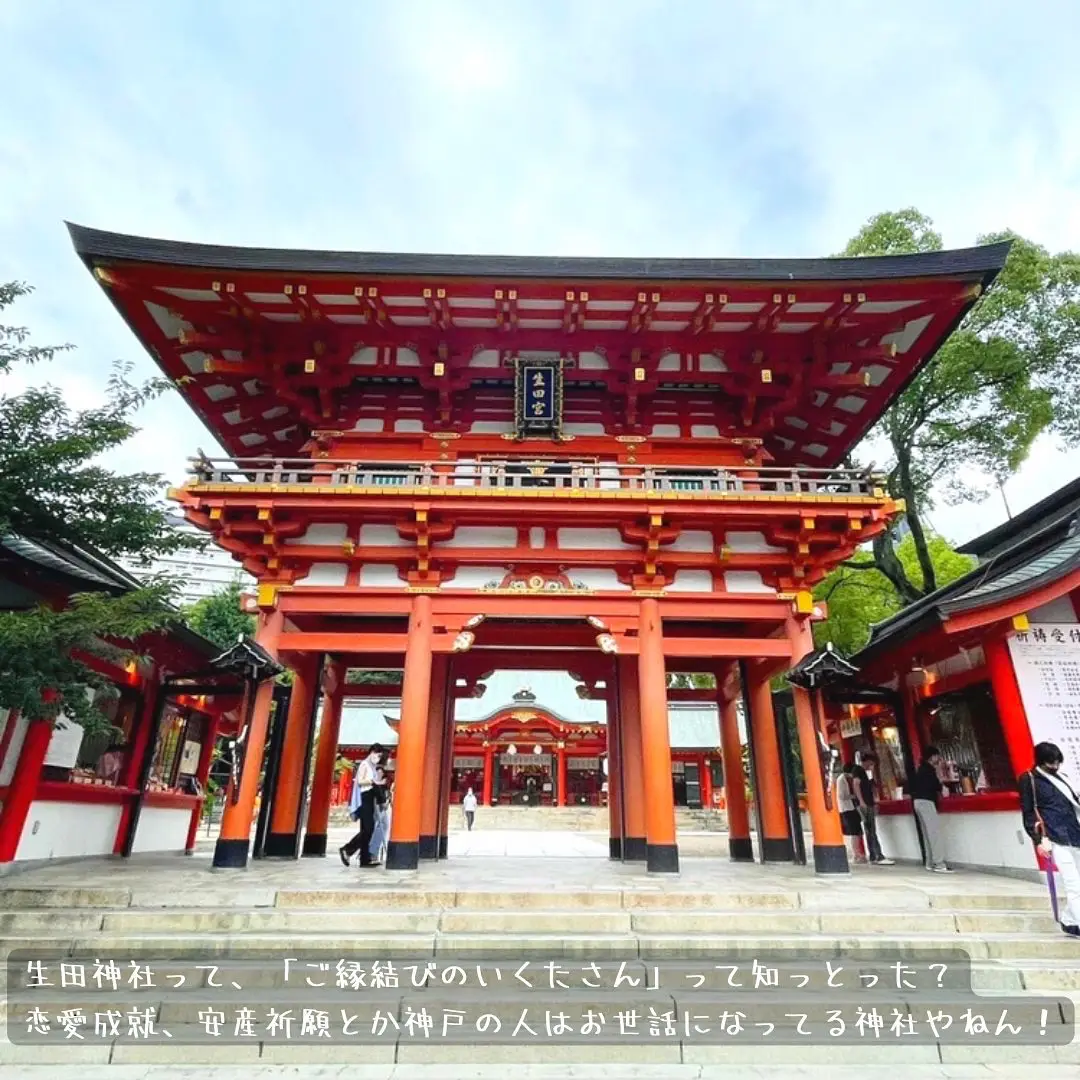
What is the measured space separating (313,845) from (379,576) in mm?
5608

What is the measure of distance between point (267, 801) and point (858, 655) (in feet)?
35.6

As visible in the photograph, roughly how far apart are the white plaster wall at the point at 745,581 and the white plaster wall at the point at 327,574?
19.4 ft

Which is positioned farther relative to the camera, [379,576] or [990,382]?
[990,382]

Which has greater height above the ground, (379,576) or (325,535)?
(325,535)

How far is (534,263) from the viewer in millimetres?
9883

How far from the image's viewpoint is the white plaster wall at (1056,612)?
9086 mm

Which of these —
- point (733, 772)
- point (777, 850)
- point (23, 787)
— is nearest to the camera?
point (23, 787)

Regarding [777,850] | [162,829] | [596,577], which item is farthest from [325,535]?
[777,850]

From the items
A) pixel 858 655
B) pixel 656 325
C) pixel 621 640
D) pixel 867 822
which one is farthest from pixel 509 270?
pixel 867 822

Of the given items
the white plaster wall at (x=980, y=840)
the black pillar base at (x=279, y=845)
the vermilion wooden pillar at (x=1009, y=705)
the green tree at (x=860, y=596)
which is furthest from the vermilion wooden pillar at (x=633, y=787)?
the green tree at (x=860, y=596)

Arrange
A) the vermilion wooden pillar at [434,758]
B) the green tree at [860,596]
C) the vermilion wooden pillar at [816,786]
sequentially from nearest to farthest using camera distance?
the vermilion wooden pillar at [816,786] < the vermilion wooden pillar at [434,758] < the green tree at [860,596]

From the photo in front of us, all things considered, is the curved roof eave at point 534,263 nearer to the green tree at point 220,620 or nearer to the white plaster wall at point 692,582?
the white plaster wall at point 692,582

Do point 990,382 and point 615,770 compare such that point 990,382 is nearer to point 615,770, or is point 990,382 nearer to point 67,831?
point 615,770

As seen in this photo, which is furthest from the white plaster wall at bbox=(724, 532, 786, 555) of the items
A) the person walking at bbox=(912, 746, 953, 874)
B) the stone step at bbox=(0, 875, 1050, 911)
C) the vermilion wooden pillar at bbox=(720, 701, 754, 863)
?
the stone step at bbox=(0, 875, 1050, 911)
